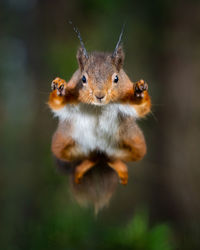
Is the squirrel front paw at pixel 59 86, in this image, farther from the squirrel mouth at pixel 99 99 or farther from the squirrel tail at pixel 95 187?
the squirrel tail at pixel 95 187

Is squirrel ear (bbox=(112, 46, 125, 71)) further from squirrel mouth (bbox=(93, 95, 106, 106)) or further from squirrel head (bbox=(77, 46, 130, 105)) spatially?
squirrel mouth (bbox=(93, 95, 106, 106))

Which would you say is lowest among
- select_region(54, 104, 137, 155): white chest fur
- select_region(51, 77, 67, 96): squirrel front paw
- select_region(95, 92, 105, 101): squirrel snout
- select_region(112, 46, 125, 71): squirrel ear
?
select_region(54, 104, 137, 155): white chest fur

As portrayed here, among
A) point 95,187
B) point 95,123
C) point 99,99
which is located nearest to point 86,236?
point 95,187

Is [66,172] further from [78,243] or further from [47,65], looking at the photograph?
[47,65]

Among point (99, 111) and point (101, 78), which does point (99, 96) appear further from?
point (99, 111)

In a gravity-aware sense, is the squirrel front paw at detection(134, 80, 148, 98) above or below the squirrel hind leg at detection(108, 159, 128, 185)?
above

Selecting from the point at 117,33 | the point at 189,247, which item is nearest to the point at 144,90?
the point at 189,247

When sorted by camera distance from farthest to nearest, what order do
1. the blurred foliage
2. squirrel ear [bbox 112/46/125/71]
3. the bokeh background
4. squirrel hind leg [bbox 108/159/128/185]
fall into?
the bokeh background < the blurred foliage < squirrel hind leg [bbox 108/159/128/185] < squirrel ear [bbox 112/46/125/71]

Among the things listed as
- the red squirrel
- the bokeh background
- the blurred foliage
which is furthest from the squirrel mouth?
the bokeh background
